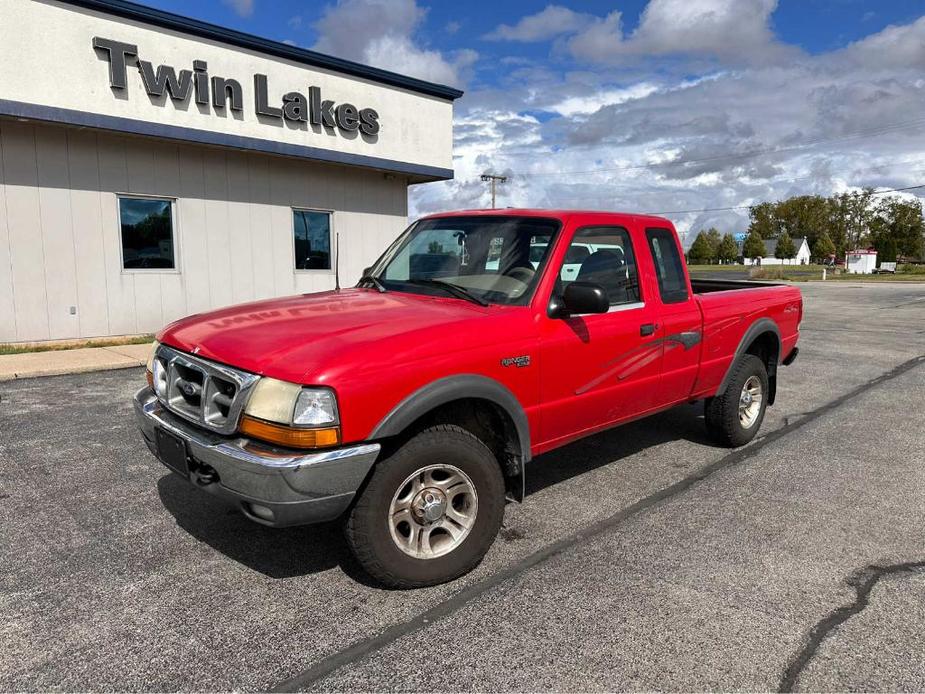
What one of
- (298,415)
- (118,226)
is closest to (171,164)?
(118,226)

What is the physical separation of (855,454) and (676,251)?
2.31m

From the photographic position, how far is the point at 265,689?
245 centimetres

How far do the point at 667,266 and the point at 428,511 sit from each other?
2572 mm

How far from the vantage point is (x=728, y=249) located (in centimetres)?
10812

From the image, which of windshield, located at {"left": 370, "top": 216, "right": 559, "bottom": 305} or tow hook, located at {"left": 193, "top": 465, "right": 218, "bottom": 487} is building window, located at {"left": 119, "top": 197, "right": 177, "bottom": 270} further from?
tow hook, located at {"left": 193, "top": 465, "right": 218, "bottom": 487}

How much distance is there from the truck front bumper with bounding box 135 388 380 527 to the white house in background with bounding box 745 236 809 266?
11491 centimetres

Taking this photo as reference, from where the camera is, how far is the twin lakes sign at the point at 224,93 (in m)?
9.80

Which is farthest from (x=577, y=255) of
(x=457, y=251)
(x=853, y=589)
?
(x=853, y=589)

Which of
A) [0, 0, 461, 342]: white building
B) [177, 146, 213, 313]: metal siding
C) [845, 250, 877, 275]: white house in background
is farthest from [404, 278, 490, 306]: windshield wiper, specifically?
[845, 250, 877, 275]: white house in background

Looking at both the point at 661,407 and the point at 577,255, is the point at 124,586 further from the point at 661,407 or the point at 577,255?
the point at 661,407

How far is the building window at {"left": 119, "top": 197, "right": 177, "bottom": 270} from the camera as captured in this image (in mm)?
10633

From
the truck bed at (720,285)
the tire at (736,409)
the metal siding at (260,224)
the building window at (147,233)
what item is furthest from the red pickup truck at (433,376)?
the metal siding at (260,224)

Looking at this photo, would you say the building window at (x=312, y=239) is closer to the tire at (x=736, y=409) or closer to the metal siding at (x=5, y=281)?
the metal siding at (x=5, y=281)

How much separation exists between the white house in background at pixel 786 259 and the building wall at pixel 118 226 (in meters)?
107
